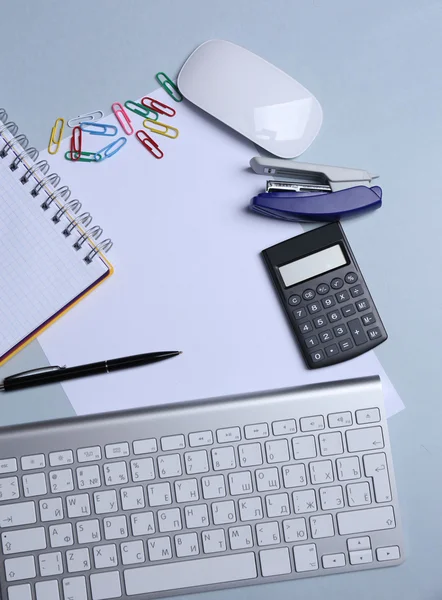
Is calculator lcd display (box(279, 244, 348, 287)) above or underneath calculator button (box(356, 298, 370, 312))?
above

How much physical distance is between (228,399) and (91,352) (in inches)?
6.8

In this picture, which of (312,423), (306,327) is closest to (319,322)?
(306,327)

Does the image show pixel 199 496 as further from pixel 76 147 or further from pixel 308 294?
pixel 76 147

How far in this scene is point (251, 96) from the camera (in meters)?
0.80

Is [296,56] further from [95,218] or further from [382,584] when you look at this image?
[382,584]

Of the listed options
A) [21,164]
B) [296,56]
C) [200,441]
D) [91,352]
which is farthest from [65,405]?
[296,56]

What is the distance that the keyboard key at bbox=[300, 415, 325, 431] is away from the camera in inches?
29.5

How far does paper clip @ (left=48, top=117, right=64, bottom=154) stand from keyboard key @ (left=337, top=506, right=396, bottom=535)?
545 millimetres

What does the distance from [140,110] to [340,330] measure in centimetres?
36

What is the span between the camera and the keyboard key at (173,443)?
0.75 meters

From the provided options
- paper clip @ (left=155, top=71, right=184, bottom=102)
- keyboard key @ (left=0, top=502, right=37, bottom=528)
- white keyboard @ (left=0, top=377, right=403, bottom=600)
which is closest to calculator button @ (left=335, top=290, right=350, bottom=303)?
white keyboard @ (left=0, top=377, right=403, bottom=600)

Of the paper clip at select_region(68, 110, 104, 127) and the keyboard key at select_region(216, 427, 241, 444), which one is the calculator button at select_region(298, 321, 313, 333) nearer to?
the keyboard key at select_region(216, 427, 241, 444)

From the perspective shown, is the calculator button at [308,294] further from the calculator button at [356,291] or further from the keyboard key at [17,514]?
the keyboard key at [17,514]

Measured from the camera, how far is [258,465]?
0.75 metres
